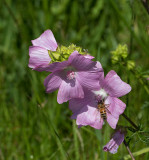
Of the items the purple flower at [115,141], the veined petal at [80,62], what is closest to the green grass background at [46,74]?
the purple flower at [115,141]

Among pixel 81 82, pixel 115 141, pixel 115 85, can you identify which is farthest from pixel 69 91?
pixel 115 141

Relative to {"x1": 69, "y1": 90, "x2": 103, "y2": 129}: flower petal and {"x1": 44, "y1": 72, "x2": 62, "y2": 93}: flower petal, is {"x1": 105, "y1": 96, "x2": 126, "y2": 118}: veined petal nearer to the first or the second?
{"x1": 69, "y1": 90, "x2": 103, "y2": 129}: flower petal

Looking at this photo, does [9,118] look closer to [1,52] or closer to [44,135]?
[44,135]

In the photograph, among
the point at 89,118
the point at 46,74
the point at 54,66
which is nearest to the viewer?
the point at 54,66

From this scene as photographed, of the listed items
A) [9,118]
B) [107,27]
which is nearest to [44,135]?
[9,118]

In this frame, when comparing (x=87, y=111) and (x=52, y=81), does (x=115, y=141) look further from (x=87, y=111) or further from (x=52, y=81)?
(x=52, y=81)

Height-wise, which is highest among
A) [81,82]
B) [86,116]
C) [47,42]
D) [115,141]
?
[47,42]

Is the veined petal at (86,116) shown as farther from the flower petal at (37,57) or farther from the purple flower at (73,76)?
the flower petal at (37,57)
